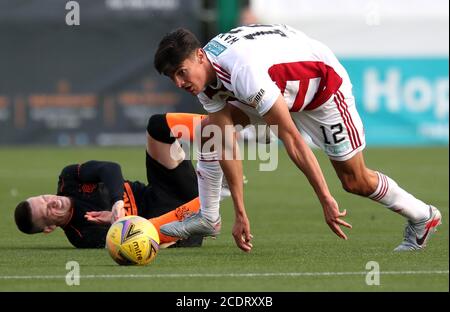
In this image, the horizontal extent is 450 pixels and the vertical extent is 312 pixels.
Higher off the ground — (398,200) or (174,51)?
(174,51)

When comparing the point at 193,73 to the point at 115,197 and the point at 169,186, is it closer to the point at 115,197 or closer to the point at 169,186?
the point at 115,197

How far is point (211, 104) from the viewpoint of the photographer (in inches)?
330

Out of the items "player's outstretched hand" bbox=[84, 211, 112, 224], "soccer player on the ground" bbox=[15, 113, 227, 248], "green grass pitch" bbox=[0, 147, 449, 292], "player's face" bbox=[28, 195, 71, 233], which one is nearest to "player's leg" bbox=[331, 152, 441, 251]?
"green grass pitch" bbox=[0, 147, 449, 292]

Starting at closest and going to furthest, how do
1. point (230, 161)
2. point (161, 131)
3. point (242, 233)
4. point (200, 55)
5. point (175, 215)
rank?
point (200, 55), point (242, 233), point (230, 161), point (175, 215), point (161, 131)

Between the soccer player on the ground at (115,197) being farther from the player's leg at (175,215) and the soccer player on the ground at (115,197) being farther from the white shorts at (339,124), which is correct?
the white shorts at (339,124)

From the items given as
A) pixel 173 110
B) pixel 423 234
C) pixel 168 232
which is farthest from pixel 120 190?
pixel 173 110

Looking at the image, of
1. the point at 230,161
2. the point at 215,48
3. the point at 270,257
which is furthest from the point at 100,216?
A: the point at 215,48

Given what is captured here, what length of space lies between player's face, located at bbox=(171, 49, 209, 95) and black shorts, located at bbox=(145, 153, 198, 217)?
1.56 m

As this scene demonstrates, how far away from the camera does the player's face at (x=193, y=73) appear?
774cm

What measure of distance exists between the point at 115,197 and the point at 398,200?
2095 millimetres

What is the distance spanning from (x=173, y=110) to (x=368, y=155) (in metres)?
4.25

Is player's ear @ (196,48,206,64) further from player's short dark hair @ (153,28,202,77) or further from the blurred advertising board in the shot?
the blurred advertising board

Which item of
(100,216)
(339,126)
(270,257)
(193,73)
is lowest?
(270,257)

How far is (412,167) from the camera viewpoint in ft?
59.0
